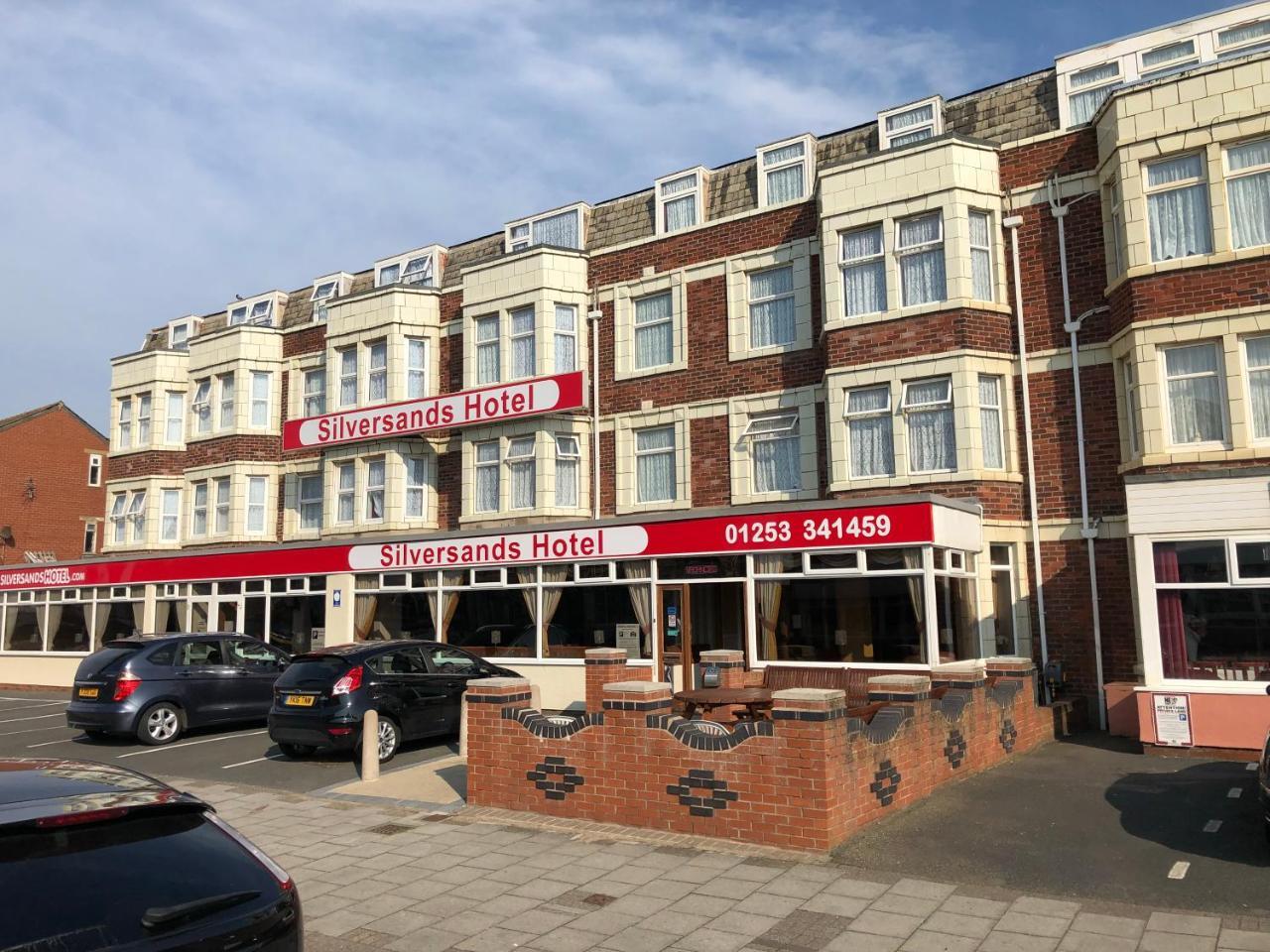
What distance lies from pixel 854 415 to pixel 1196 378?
17.5 ft

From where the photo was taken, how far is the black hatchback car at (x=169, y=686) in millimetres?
14742

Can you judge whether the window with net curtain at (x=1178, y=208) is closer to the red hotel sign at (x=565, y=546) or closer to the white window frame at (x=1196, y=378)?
the white window frame at (x=1196, y=378)

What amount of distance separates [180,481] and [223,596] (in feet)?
22.4

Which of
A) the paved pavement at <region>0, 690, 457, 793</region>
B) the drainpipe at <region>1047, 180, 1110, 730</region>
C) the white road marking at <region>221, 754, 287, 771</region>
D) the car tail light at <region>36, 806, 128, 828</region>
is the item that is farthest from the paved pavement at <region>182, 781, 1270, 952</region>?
the drainpipe at <region>1047, 180, 1110, 730</region>

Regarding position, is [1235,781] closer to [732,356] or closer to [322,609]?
[732,356]

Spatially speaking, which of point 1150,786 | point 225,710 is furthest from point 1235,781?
point 225,710

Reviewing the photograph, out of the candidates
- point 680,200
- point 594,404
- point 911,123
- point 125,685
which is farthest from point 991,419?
point 125,685

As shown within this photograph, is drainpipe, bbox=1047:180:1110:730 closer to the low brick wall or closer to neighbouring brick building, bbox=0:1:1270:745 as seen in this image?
neighbouring brick building, bbox=0:1:1270:745

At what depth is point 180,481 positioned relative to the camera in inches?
1133

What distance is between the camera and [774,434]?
19.2 metres

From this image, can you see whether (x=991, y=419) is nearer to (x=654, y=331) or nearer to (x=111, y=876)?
(x=654, y=331)

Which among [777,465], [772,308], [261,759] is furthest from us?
[772,308]

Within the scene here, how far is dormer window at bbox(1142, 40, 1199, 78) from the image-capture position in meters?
16.6

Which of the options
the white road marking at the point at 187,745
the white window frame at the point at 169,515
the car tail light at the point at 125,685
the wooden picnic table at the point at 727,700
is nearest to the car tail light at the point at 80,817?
the wooden picnic table at the point at 727,700
